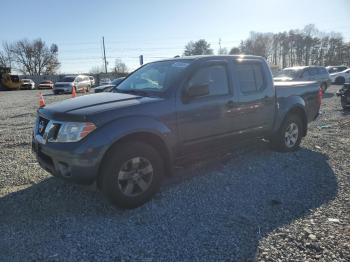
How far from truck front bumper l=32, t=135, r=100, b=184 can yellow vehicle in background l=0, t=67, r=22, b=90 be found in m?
43.9

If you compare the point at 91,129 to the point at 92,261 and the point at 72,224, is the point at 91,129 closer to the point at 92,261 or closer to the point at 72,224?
the point at 72,224

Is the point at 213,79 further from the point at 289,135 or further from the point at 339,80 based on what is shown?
the point at 339,80

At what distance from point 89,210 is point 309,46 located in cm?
9098

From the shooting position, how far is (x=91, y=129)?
3723 mm

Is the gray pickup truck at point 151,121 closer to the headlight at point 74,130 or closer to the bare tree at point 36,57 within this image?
the headlight at point 74,130

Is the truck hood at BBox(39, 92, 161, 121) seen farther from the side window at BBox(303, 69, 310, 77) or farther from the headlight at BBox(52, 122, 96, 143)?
the side window at BBox(303, 69, 310, 77)

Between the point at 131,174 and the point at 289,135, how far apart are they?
3836 millimetres

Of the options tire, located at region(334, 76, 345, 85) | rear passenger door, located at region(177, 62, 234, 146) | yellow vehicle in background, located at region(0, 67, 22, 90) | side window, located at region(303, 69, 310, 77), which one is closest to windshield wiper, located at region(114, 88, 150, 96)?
rear passenger door, located at region(177, 62, 234, 146)

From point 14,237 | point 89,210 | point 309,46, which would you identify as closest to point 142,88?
point 89,210

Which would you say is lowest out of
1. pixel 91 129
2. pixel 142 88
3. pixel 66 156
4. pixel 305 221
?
pixel 305 221

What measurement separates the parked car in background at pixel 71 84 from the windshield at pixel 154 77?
27.1m

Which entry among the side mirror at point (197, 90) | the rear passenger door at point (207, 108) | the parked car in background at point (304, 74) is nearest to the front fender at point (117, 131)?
the rear passenger door at point (207, 108)

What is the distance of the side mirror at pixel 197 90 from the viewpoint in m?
4.39

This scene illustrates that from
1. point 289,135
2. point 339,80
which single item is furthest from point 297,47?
point 289,135
